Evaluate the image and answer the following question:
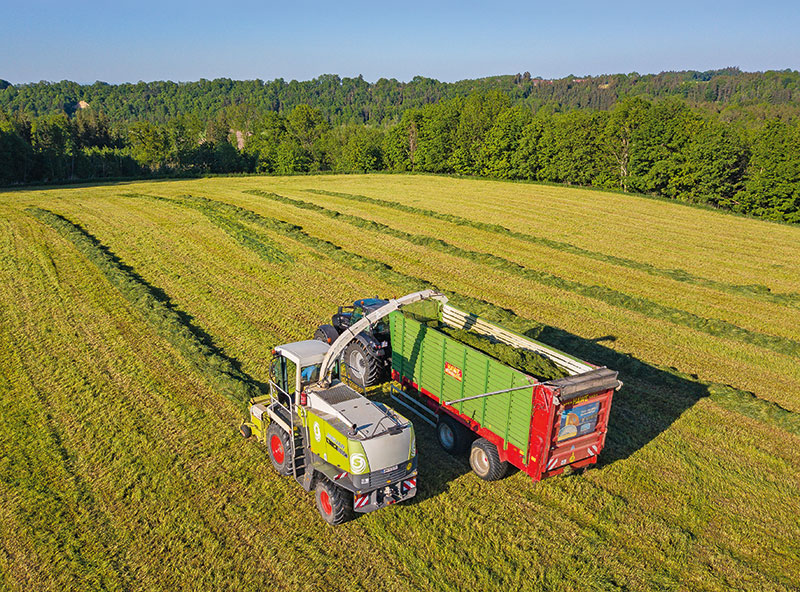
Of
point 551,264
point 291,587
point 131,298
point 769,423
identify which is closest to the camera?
point 291,587

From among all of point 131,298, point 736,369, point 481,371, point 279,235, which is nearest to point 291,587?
point 481,371

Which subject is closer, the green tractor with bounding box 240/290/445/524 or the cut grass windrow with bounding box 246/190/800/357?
the green tractor with bounding box 240/290/445/524

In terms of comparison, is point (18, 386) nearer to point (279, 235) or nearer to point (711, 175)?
point (279, 235)

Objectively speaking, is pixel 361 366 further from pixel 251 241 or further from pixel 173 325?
pixel 251 241

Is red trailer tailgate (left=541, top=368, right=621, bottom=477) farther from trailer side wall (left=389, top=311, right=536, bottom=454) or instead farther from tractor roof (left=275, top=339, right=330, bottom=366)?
tractor roof (left=275, top=339, right=330, bottom=366)

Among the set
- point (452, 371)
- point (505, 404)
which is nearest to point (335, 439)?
point (505, 404)

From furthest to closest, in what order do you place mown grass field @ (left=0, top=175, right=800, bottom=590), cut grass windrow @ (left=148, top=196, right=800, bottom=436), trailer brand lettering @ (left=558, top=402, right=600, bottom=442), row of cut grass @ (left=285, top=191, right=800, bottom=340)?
1. row of cut grass @ (left=285, top=191, right=800, bottom=340)
2. cut grass windrow @ (left=148, top=196, right=800, bottom=436)
3. trailer brand lettering @ (left=558, top=402, right=600, bottom=442)
4. mown grass field @ (left=0, top=175, right=800, bottom=590)

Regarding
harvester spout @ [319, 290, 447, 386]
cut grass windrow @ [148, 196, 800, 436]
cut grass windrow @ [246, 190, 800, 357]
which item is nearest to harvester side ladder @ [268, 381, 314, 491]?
harvester spout @ [319, 290, 447, 386]
